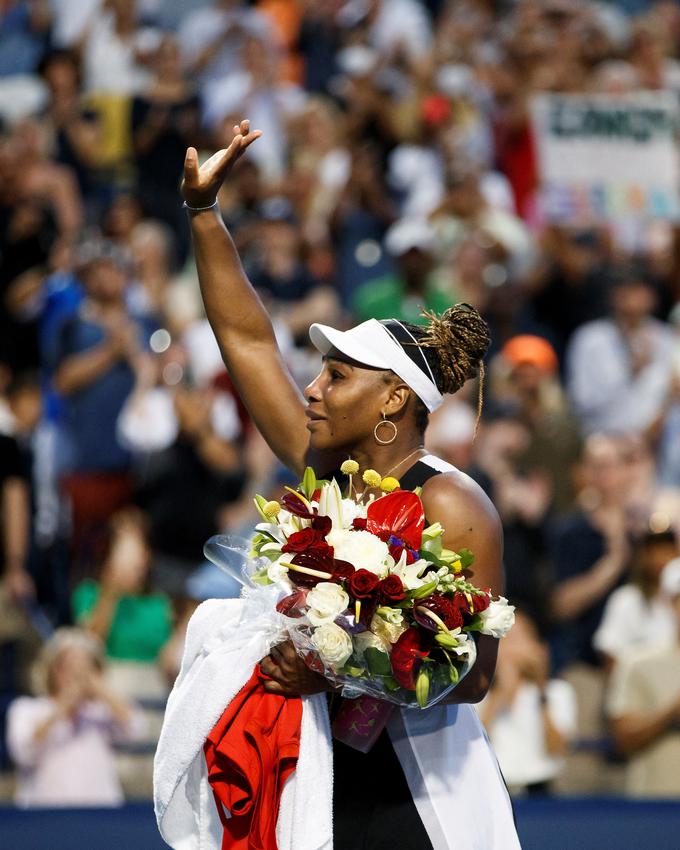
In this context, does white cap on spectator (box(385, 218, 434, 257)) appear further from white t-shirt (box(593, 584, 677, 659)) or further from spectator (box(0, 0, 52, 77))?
spectator (box(0, 0, 52, 77))

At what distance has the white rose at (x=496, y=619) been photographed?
3.39 m

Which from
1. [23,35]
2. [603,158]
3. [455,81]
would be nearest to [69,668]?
[603,158]

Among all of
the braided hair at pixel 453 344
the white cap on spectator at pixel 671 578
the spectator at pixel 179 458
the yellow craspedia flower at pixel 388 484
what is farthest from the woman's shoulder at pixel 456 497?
the spectator at pixel 179 458

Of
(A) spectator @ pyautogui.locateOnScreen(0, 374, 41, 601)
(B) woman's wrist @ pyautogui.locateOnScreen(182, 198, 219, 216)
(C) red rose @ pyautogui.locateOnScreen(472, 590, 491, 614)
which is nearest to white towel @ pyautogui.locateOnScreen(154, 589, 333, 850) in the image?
(C) red rose @ pyautogui.locateOnScreen(472, 590, 491, 614)

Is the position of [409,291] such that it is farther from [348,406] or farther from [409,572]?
[409,572]

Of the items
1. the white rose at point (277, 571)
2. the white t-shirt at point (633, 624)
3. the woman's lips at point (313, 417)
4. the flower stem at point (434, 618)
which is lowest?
the white t-shirt at point (633, 624)

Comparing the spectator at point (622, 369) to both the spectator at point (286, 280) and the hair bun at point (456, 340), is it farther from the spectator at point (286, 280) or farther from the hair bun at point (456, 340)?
the hair bun at point (456, 340)

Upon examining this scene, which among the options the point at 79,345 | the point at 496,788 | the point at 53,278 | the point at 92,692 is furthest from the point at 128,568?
the point at 496,788

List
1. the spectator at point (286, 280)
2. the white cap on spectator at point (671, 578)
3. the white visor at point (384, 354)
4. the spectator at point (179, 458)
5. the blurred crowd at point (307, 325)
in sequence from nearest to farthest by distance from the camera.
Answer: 1. the white visor at point (384, 354)
2. the blurred crowd at point (307, 325)
3. the white cap on spectator at point (671, 578)
4. the spectator at point (179, 458)
5. the spectator at point (286, 280)

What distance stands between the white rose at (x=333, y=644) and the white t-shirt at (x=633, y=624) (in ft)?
12.9

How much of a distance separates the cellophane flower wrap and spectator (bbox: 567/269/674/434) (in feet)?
18.2

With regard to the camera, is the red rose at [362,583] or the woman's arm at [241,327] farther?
the woman's arm at [241,327]

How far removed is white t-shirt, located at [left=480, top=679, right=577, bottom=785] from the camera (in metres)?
6.53

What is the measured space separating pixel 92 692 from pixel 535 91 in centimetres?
556
